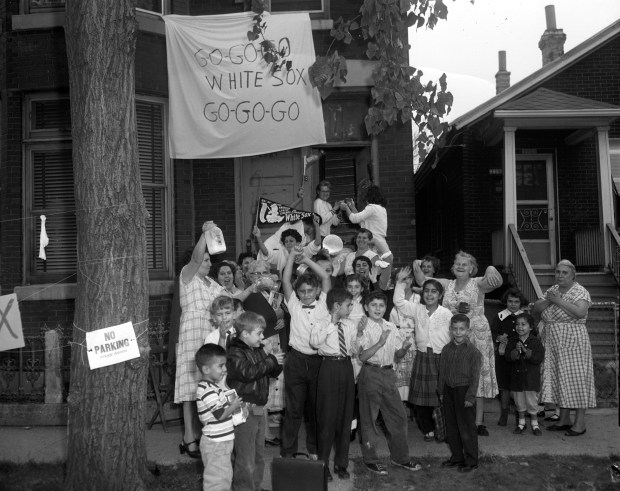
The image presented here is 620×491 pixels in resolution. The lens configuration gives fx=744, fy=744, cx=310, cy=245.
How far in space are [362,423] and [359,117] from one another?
5616 mm

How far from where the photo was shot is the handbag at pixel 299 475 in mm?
5070

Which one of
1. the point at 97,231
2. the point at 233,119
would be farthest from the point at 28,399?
the point at 233,119

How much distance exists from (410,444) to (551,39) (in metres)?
15.7

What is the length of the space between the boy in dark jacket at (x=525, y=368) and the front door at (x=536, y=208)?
25.0 ft

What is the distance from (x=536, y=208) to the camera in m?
15.5

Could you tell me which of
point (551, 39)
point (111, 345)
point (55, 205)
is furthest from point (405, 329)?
point (551, 39)

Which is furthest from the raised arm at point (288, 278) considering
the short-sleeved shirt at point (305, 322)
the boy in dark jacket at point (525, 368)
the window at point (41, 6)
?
the window at point (41, 6)

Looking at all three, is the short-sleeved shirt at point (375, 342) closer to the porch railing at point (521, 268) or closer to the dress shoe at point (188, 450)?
the dress shoe at point (188, 450)

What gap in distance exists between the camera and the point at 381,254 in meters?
9.03

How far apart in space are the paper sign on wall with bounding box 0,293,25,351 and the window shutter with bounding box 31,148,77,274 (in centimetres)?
334

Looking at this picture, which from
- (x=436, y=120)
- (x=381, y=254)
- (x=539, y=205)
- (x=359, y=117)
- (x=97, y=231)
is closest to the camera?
(x=97, y=231)

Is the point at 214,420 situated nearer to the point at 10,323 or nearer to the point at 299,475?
the point at 299,475

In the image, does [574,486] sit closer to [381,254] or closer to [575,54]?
[381,254]

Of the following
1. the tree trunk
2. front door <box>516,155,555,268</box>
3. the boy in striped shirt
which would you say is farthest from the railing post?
front door <box>516,155,555,268</box>
